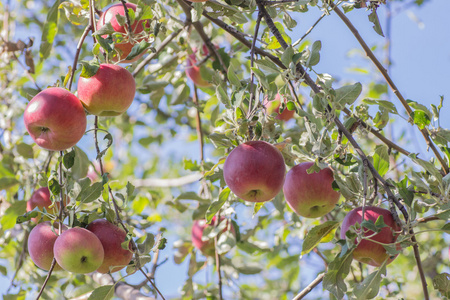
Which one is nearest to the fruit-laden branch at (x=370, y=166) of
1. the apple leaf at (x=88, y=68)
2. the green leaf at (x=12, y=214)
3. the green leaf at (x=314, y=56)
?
the green leaf at (x=314, y=56)

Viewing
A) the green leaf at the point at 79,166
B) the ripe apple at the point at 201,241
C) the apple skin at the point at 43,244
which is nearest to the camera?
the apple skin at the point at 43,244

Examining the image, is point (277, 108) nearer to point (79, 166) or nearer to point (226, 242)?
point (226, 242)

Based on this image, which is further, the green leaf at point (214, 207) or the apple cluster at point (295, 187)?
the green leaf at point (214, 207)

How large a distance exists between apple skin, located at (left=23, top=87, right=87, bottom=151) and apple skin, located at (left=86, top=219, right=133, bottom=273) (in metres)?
0.26

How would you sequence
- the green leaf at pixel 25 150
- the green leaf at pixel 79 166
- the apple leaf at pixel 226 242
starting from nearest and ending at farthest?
the green leaf at pixel 79 166 → the apple leaf at pixel 226 242 → the green leaf at pixel 25 150

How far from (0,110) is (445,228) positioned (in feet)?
7.85

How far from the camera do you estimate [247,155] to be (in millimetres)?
1342

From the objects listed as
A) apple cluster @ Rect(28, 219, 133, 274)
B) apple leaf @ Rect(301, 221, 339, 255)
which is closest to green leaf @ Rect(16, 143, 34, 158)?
apple cluster @ Rect(28, 219, 133, 274)

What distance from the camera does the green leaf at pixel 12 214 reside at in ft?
6.11

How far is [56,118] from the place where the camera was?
1.30 metres

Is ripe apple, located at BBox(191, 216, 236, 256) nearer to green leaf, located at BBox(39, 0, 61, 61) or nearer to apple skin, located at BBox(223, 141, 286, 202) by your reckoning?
apple skin, located at BBox(223, 141, 286, 202)

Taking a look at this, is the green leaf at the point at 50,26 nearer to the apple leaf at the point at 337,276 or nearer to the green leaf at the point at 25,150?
the green leaf at the point at 25,150

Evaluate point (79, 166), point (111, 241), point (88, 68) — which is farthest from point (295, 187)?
point (79, 166)

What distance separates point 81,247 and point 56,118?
345mm
